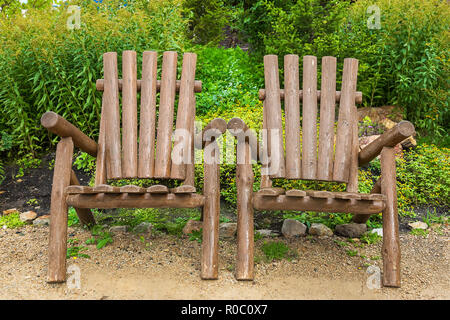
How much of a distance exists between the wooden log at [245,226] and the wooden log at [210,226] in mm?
123

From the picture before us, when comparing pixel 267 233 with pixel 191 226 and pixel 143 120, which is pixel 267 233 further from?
pixel 143 120

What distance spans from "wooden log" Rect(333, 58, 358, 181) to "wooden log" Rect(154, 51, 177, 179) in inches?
42.3

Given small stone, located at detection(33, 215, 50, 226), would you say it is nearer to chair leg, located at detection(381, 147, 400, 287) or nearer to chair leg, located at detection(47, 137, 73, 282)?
chair leg, located at detection(47, 137, 73, 282)

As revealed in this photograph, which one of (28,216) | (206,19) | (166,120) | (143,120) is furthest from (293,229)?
(206,19)

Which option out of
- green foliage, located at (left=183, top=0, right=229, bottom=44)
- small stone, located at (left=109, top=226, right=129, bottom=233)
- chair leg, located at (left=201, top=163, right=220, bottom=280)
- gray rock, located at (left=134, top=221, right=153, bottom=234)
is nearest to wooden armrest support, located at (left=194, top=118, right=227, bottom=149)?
chair leg, located at (left=201, top=163, right=220, bottom=280)

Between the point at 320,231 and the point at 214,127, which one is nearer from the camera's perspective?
the point at 214,127

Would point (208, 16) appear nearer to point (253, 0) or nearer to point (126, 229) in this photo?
point (253, 0)

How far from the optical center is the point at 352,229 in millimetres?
2844

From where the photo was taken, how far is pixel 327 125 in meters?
2.66

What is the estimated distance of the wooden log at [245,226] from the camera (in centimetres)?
216

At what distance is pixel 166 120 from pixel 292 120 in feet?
2.68

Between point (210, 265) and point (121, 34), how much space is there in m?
2.52

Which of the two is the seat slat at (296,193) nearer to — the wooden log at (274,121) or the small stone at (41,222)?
the wooden log at (274,121)
